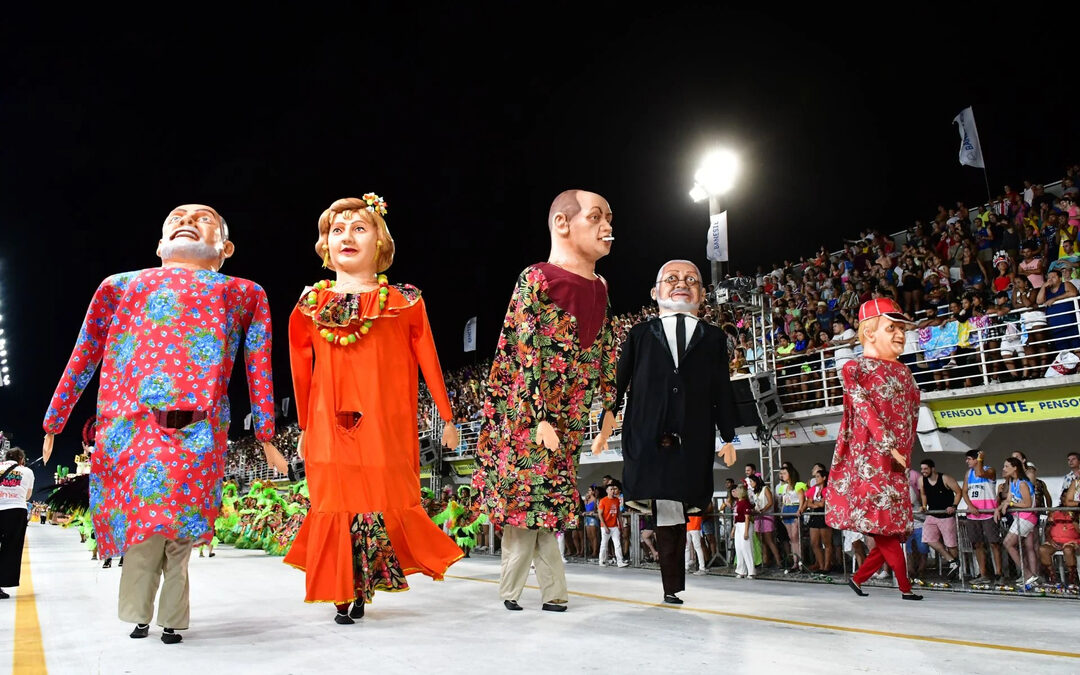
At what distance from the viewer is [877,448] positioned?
5664mm

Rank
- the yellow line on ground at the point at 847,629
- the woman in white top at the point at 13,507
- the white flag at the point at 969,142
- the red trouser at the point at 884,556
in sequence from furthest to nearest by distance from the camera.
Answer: the white flag at the point at 969,142 < the woman in white top at the point at 13,507 < the red trouser at the point at 884,556 < the yellow line on ground at the point at 847,629

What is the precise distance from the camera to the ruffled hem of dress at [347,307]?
4281mm

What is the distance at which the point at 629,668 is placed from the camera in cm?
250

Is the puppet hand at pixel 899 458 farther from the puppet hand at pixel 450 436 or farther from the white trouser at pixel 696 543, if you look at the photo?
the white trouser at pixel 696 543

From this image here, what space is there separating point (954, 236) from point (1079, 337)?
11.3 ft

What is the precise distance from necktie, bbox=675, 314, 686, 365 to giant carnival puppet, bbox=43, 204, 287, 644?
7.98ft

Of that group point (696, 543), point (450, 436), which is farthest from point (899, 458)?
point (696, 543)

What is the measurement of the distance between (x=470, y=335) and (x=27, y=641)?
25.2m

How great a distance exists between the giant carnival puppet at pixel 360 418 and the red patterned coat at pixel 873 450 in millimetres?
2967

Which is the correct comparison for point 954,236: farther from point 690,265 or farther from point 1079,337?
point 690,265

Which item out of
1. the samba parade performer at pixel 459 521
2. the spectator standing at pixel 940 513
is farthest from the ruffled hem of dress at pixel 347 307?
the samba parade performer at pixel 459 521

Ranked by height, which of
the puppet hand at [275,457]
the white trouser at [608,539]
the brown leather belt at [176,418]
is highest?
the brown leather belt at [176,418]

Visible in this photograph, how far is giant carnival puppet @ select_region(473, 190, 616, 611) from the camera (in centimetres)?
437

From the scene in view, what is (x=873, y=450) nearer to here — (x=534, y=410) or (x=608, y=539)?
(x=534, y=410)
